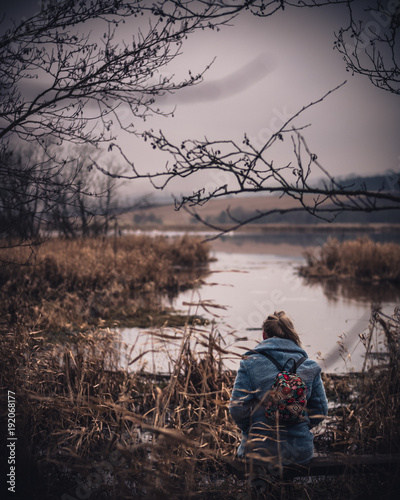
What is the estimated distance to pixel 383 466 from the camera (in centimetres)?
285

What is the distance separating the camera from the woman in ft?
8.86

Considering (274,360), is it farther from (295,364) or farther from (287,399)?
(287,399)

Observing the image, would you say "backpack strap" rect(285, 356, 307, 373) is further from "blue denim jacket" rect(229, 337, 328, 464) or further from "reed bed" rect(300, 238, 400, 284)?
"reed bed" rect(300, 238, 400, 284)

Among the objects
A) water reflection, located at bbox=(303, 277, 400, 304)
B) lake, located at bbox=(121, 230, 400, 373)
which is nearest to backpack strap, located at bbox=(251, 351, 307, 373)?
lake, located at bbox=(121, 230, 400, 373)

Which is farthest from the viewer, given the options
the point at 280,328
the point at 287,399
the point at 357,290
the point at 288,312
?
the point at 357,290

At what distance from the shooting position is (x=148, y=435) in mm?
3830

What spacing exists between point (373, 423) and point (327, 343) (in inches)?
149

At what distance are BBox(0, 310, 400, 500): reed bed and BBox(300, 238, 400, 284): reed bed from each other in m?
10.6

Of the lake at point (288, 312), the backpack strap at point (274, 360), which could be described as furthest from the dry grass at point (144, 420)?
the lake at point (288, 312)

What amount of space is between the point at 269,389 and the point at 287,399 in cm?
15

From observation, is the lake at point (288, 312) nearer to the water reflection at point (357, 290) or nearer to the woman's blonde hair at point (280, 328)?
the water reflection at point (357, 290)

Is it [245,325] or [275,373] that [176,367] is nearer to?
[275,373]

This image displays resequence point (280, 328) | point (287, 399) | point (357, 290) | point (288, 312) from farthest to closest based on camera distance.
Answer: point (357, 290), point (288, 312), point (280, 328), point (287, 399)

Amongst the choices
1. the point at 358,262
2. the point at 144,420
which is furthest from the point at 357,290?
the point at 144,420
